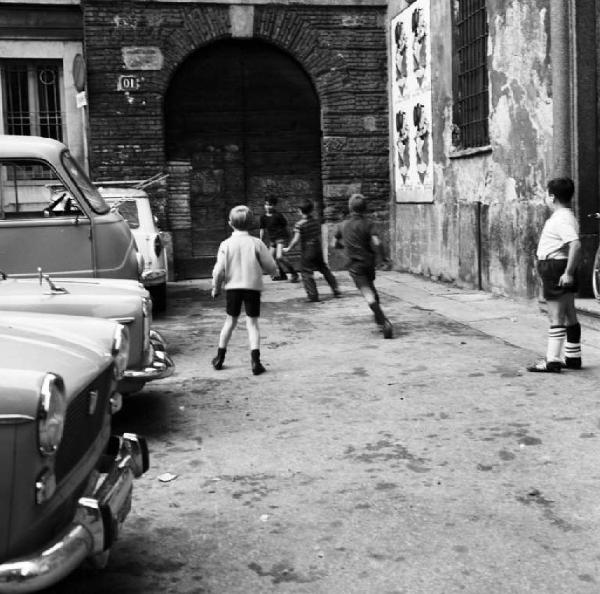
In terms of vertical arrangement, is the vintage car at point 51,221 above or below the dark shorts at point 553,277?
above

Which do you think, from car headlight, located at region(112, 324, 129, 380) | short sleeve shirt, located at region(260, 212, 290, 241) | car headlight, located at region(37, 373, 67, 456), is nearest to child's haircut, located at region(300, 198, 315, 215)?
short sleeve shirt, located at region(260, 212, 290, 241)

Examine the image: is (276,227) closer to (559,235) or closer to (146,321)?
(559,235)

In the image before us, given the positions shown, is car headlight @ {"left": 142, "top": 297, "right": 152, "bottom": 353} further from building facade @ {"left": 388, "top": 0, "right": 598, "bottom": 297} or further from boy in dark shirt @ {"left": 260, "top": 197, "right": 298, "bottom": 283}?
boy in dark shirt @ {"left": 260, "top": 197, "right": 298, "bottom": 283}

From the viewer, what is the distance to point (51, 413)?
280cm

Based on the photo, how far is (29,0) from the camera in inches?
642

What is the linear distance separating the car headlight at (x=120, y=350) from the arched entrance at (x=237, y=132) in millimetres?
13231

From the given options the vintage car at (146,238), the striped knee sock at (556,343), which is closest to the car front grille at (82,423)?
the striped knee sock at (556,343)

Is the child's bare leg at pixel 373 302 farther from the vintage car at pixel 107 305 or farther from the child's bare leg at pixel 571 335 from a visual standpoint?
the vintage car at pixel 107 305

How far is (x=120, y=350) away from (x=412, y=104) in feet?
42.2

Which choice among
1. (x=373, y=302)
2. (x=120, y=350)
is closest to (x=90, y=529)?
(x=120, y=350)

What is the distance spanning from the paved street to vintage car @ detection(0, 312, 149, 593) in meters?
0.61

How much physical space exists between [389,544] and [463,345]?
5.19 metres

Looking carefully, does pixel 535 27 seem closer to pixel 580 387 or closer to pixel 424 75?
pixel 424 75

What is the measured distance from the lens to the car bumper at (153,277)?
12.0 metres
